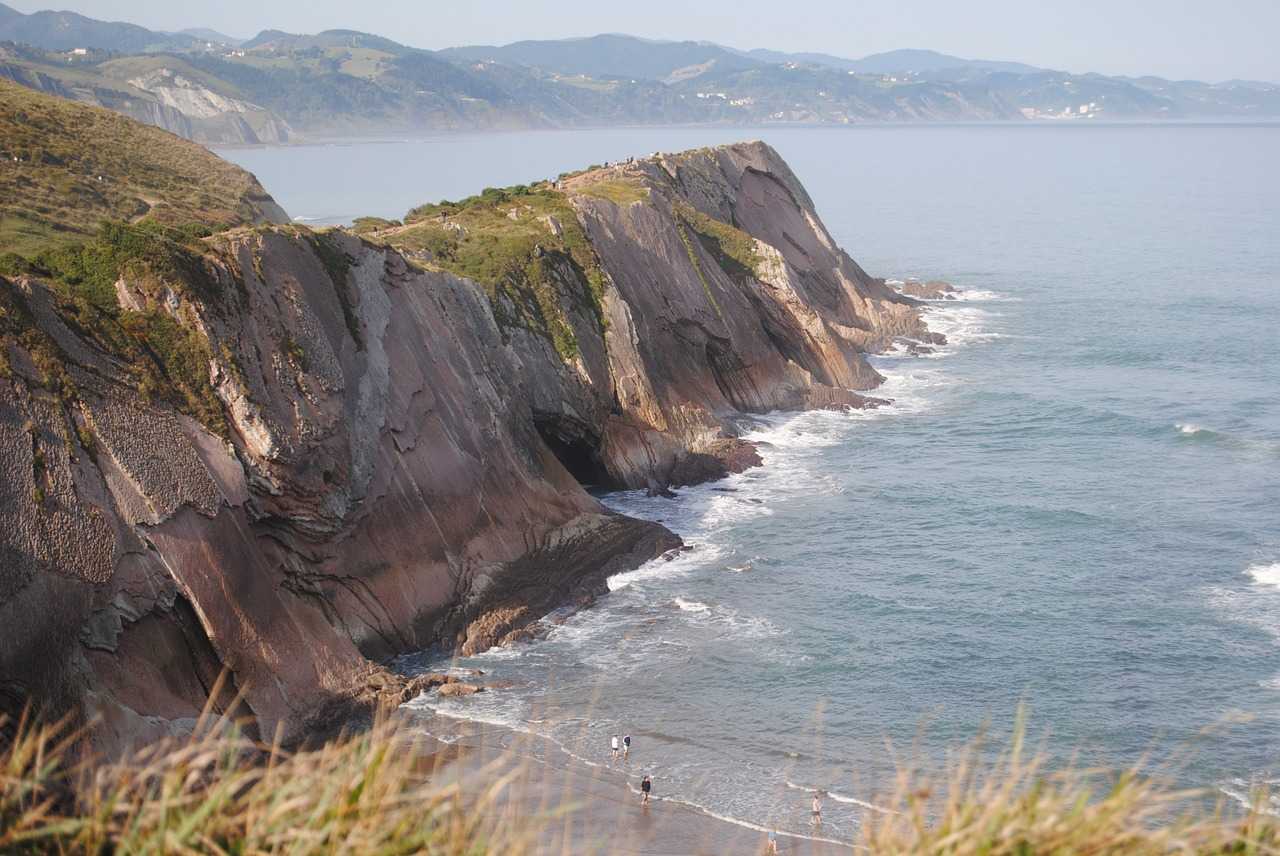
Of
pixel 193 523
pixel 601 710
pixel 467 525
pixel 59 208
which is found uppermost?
pixel 59 208

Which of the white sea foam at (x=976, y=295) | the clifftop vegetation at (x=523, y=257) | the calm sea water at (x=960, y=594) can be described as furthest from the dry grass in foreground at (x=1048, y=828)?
the white sea foam at (x=976, y=295)

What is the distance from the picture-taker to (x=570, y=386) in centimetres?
4600

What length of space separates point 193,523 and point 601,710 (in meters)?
9.81

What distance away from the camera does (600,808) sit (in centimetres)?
2539

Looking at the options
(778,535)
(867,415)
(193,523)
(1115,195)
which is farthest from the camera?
A: (1115,195)

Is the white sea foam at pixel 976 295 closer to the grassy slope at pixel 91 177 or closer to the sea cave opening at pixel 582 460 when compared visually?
the grassy slope at pixel 91 177

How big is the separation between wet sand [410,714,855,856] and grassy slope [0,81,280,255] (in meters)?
18.1

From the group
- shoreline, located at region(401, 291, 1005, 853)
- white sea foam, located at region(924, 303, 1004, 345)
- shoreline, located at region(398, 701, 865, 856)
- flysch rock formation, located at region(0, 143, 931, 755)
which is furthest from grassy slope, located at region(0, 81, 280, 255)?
white sea foam, located at region(924, 303, 1004, 345)

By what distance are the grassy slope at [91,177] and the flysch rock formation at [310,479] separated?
7682 millimetres

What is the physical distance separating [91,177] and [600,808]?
3569 centimetres

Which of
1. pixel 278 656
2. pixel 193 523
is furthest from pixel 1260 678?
pixel 193 523

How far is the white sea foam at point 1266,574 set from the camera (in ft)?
122

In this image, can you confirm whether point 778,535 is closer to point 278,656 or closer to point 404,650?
point 404,650

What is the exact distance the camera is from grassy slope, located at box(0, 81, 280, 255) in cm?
4128
